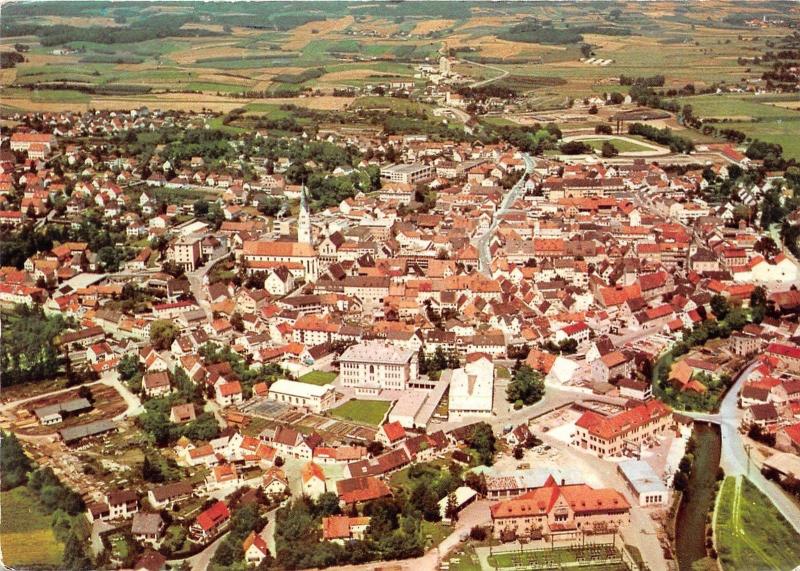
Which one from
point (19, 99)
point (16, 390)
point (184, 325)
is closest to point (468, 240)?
point (184, 325)

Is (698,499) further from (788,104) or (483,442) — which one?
(788,104)

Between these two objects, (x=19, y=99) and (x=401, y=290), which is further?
(x=19, y=99)

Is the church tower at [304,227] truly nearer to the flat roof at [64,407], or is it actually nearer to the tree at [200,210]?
the tree at [200,210]

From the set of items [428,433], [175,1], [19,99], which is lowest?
[428,433]

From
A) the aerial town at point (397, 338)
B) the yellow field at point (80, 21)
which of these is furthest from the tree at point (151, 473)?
the yellow field at point (80, 21)

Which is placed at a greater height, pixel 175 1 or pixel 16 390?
pixel 175 1

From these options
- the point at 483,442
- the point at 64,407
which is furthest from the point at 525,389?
the point at 64,407

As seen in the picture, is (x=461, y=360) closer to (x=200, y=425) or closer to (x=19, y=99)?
(x=200, y=425)

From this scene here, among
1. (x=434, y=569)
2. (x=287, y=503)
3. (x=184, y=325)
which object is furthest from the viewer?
(x=184, y=325)
